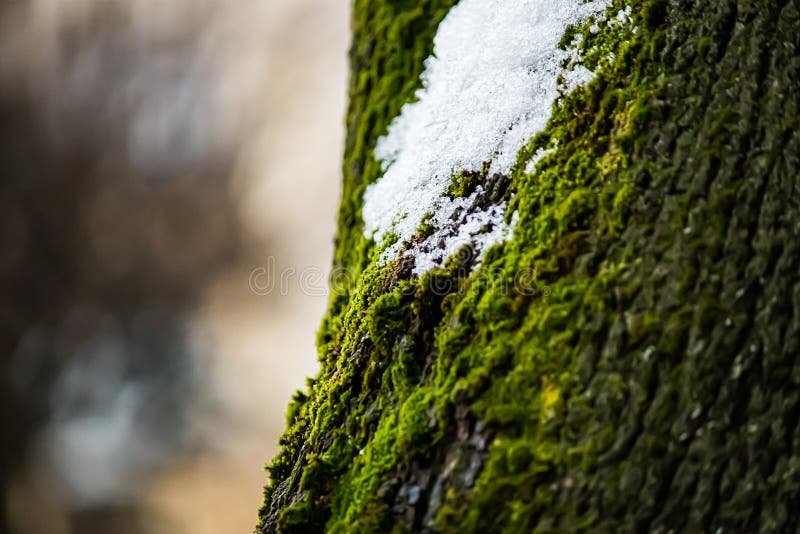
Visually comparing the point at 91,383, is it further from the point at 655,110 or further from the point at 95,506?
the point at 655,110

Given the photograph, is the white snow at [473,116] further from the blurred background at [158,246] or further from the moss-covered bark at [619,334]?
the blurred background at [158,246]

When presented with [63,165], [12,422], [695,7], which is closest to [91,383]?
[12,422]

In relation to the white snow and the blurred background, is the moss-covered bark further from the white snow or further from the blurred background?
the blurred background

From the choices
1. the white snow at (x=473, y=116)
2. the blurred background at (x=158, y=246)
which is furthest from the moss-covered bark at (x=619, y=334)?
the blurred background at (x=158, y=246)

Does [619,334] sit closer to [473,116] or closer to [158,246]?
[473,116]

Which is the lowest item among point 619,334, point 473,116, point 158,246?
point 619,334

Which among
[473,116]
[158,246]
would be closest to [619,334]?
[473,116]
